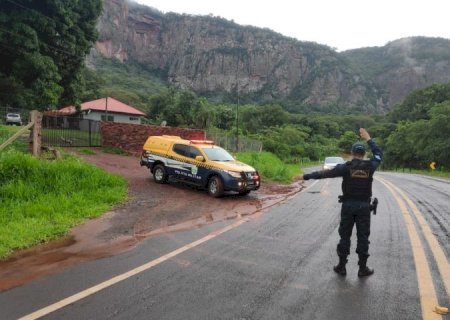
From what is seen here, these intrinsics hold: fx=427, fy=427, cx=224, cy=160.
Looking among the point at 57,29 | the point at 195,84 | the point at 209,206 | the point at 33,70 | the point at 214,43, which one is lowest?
the point at 209,206

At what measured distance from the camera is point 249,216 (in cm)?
1019

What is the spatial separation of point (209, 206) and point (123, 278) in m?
6.32

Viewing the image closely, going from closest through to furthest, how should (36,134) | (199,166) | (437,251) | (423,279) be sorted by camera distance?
1. (423,279)
2. (437,251)
3. (36,134)
4. (199,166)

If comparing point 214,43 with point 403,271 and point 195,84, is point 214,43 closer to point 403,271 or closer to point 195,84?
point 195,84

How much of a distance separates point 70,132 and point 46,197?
1464 cm

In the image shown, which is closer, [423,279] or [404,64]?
[423,279]

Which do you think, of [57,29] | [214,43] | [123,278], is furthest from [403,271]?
[214,43]

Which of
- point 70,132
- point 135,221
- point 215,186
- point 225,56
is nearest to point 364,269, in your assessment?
point 135,221

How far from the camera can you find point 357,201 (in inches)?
228

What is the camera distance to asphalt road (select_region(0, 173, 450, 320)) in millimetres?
4285

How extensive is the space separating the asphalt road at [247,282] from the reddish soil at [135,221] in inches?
16.3

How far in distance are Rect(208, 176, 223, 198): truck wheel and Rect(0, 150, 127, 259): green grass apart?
2.70 metres

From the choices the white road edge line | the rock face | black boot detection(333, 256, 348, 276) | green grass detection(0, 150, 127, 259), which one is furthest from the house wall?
the rock face

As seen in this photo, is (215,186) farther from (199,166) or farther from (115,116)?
(115,116)
